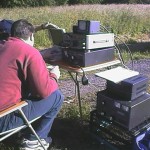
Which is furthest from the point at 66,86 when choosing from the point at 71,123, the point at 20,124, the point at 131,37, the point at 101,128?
the point at 131,37

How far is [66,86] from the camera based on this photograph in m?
6.08

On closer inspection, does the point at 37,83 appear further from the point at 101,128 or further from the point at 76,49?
the point at 101,128

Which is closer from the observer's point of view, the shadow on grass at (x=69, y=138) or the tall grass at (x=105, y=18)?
the shadow on grass at (x=69, y=138)

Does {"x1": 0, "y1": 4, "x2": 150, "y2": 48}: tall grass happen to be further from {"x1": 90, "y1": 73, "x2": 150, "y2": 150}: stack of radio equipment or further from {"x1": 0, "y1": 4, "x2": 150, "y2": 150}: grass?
{"x1": 90, "y1": 73, "x2": 150, "y2": 150}: stack of radio equipment

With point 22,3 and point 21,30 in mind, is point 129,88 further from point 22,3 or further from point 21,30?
point 22,3

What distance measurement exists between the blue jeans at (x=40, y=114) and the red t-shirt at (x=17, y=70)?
17cm

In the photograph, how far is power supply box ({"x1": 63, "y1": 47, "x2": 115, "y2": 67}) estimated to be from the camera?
12.1 feet

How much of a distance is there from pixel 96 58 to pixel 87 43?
0.74ft

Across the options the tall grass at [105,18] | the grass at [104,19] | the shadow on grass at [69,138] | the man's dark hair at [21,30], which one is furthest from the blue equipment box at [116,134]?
the tall grass at [105,18]

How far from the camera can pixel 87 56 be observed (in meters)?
3.68

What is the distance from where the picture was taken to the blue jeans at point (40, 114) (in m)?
3.19

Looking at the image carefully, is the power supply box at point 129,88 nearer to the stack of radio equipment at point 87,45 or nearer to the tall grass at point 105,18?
the stack of radio equipment at point 87,45

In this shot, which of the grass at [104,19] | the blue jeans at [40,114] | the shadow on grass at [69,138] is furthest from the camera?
the grass at [104,19]

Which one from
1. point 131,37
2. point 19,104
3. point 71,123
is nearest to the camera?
point 19,104
